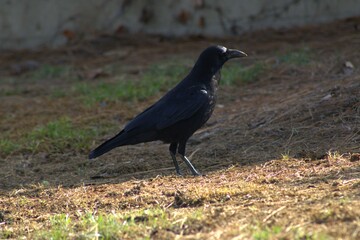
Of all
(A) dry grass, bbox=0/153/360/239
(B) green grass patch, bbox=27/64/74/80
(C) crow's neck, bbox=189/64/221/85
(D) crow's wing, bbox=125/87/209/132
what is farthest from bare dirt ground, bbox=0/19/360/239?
(C) crow's neck, bbox=189/64/221/85

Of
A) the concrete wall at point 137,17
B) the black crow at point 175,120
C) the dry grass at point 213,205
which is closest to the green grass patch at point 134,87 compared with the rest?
the concrete wall at point 137,17

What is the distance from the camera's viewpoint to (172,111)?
23.4 ft

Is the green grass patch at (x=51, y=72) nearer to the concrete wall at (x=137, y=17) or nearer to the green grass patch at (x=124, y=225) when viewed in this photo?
the concrete wall at (x=137, y=17)

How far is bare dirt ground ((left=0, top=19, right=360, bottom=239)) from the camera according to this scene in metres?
6.43

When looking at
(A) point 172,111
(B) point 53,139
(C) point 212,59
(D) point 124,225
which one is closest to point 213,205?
(D) point 124,225

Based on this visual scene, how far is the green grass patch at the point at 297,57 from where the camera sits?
10.8 metres

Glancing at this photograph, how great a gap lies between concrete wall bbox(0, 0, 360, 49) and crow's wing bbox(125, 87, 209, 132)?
6.28 meters

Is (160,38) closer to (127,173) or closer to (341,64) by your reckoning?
(341,64)

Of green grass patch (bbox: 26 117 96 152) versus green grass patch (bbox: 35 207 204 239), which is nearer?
green grass patch (bbox: 35 207 204 239)

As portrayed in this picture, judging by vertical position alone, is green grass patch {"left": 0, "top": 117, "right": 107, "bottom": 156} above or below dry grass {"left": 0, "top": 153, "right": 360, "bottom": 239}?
below

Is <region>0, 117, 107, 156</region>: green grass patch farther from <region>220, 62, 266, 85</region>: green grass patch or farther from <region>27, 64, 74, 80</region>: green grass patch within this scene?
<region>27, 64, 74, 80</region>: green grass patch

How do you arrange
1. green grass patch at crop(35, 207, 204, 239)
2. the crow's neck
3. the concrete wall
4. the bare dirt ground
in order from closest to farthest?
green grass patch at crop(35, 207, 204, 239) < the bare dirt ground < the crow's neck < the concrete wall

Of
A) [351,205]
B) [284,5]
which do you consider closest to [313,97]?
[351,205]

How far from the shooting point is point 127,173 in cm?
730
